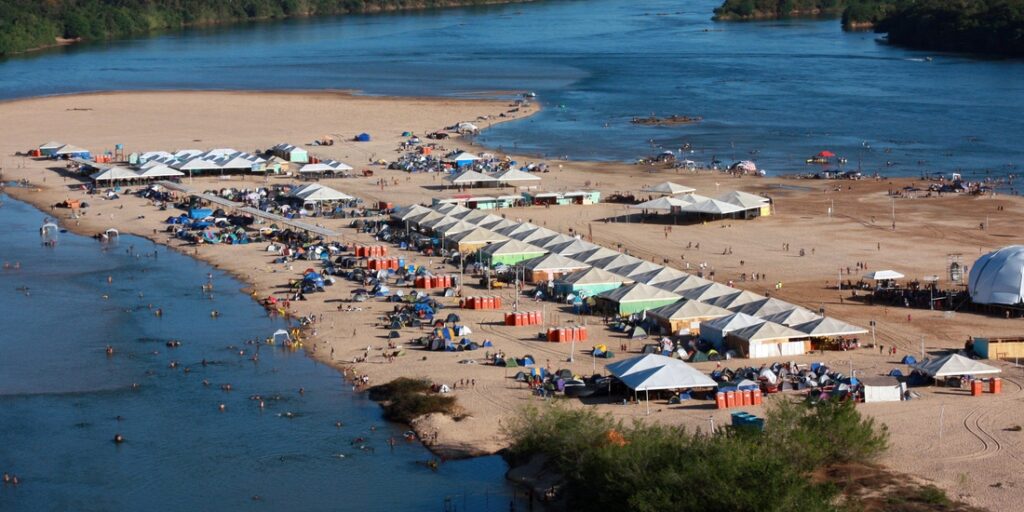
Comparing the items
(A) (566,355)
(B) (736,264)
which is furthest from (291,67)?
(A) (566,355)

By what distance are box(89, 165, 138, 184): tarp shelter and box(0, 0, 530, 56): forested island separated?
259ft

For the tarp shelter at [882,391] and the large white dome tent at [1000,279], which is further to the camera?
the large white dome tent at [1000,279]

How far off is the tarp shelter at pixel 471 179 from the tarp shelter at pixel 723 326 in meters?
25.3

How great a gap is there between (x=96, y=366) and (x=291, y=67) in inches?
3361

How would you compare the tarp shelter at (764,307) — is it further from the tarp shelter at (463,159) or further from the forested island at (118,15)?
the forested island at (118,15)

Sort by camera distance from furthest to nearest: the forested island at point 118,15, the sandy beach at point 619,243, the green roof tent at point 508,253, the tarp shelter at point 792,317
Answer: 1. the forested island at point 118,15
2. the green roof tent at point 508,253
3. the tarp shelter at point 792,317
4. the sandy beach at point 619,243

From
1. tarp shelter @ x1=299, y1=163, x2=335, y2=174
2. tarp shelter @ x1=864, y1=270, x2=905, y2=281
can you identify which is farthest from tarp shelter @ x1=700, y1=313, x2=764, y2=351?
tarp shelter @ x1=299, y1=163, x2=335, y2=174

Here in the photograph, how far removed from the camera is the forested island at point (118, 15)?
467 ft

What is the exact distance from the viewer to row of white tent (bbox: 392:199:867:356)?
114 ft

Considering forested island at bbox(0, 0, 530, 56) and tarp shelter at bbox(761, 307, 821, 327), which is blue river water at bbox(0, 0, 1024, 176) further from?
tarp shelter at bbox(761, 307, 821, 327)

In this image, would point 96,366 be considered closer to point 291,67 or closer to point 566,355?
point 566,355

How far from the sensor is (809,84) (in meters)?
100

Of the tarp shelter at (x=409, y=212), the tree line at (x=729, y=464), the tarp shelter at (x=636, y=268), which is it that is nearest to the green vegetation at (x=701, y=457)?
the tree line at (x=729, y=464)

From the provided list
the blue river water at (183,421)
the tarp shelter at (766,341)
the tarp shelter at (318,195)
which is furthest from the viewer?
the tarp shelter at (318,195)
